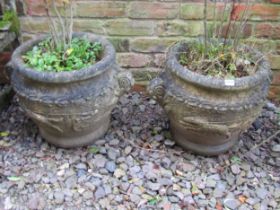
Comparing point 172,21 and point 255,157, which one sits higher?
point 172,21

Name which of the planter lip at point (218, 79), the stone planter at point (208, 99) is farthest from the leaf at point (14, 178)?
the planter lip at point (218, 79)

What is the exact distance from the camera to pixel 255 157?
82.3 inches

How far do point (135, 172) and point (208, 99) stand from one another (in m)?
0.51

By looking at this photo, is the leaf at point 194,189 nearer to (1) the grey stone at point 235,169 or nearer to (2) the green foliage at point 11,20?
(1) the grey stone at point 235,169

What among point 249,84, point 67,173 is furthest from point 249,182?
point 67,173

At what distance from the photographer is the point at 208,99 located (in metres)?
1.78

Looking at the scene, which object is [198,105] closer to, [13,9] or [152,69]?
[152,69]

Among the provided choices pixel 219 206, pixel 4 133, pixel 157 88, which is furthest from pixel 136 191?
pixel 4 133

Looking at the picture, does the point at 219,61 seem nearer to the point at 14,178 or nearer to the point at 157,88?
Answer: the point at 157,88

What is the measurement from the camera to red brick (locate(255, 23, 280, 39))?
225 centimetres

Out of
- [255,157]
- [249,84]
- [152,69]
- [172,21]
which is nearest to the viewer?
[249,84]

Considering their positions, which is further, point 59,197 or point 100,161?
point 100,161

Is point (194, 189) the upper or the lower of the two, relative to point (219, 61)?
lower

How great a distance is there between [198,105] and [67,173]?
0.70 metres
